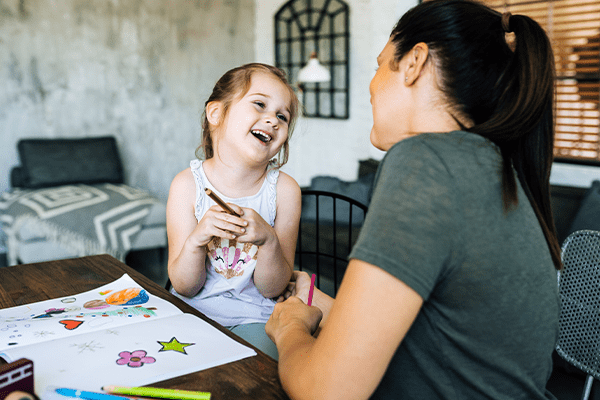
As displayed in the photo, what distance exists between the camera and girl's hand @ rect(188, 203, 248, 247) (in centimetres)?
104

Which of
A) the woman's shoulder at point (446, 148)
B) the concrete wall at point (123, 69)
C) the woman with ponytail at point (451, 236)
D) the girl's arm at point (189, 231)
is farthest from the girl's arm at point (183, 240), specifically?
the concrete wall at point (123, 69)

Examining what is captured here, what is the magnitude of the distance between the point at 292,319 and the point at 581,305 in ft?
2.92

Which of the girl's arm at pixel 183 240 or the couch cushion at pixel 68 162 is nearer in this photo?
the girl's arm at pixel 183 240

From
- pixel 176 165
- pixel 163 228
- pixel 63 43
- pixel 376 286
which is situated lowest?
pixel 163 228

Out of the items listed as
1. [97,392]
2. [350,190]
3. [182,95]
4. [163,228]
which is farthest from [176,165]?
[97,392]

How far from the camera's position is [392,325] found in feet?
1.90

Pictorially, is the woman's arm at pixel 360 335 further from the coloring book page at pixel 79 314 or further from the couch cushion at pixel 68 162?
the couch cushion at pixel 68 162

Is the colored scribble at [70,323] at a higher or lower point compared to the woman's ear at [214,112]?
lower

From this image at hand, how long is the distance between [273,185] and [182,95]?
4.12m

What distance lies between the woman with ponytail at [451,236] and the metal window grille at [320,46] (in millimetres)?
3359

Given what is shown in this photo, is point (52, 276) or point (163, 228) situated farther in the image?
point (163, 228)

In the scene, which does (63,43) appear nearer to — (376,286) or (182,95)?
(182,95)

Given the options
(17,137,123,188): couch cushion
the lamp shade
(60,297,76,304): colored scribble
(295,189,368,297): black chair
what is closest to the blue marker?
(60,297,76,304): colored scribble

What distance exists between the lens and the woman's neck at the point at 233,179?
1365 millimetres
